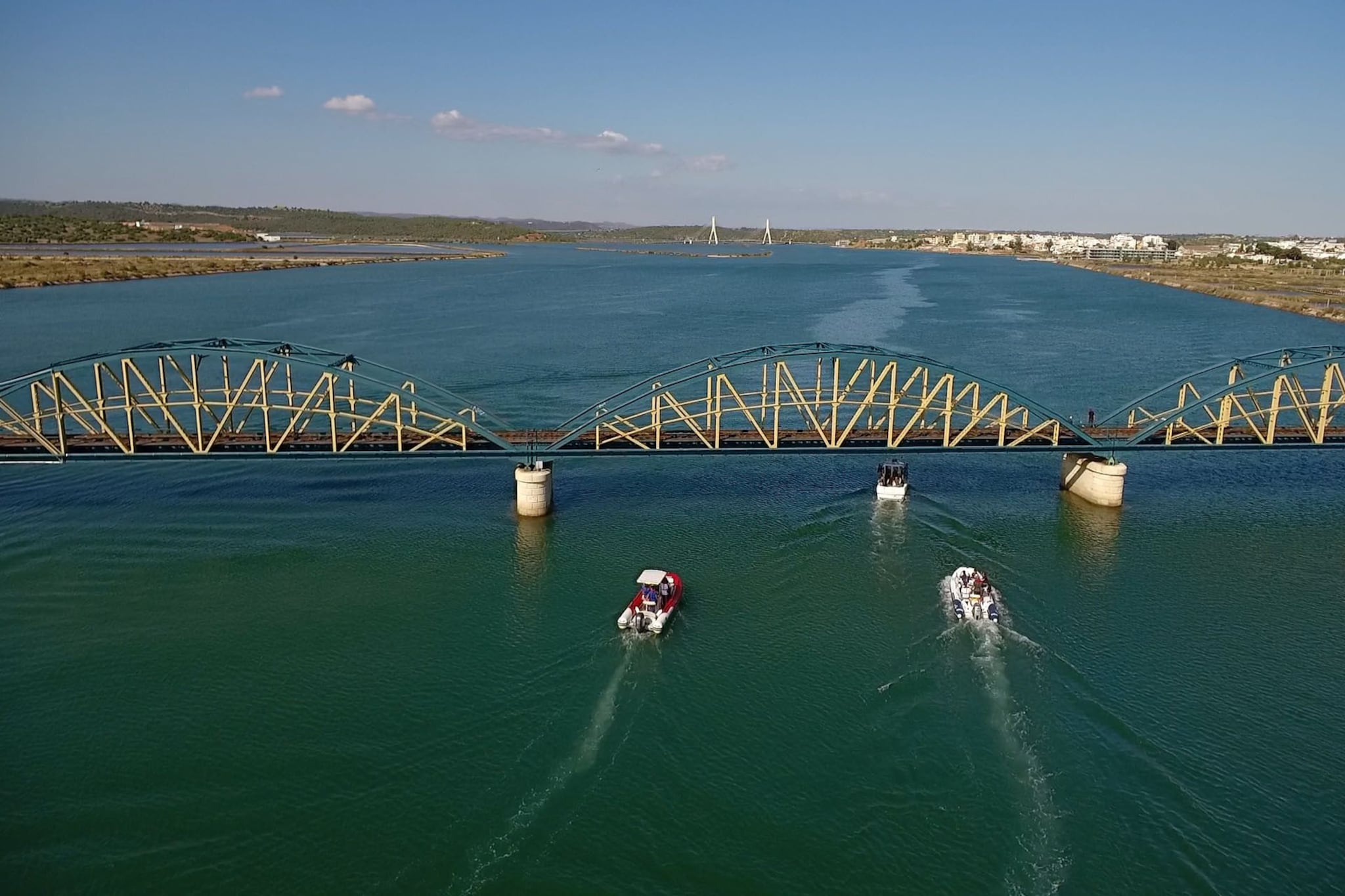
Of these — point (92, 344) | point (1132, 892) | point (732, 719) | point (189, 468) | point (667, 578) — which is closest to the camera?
point (1132, 892)

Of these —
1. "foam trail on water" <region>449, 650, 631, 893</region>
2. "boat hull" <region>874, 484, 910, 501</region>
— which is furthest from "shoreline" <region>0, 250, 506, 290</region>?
"foam trail on water" <region>449, 650, 631, 893</region>

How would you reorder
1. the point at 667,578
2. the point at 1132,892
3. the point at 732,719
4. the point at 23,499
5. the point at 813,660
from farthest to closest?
the point at 23,499, the point at 667,578, the point at 813,660, the point at 732,719, the point at 1132,892

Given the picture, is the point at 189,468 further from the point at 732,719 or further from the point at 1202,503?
the point at 1202,503

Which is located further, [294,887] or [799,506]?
[799,506]

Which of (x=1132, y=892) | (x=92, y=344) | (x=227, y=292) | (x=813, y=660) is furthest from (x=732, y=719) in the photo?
(x=227, y=292)

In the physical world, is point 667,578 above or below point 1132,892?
above

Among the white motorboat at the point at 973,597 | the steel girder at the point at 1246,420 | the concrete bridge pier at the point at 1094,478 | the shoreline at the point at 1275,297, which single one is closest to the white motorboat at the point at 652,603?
the white motorboat at the point at 973,597

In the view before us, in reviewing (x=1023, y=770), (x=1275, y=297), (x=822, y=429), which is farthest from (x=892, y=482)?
(x=1275, y=297)
